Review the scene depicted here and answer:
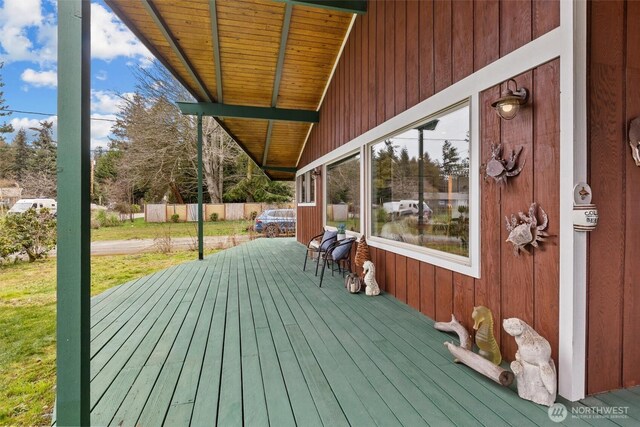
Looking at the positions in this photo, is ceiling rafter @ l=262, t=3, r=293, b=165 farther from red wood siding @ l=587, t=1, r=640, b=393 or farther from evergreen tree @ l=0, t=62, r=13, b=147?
evergreen tree @ l=0, t=62, r=13, b=147

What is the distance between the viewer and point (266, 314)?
303 centimetres

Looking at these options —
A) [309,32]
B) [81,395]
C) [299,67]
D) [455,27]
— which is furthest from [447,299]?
[299,67]

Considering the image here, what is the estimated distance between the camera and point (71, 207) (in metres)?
1.20

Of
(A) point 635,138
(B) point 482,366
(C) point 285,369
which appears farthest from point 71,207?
(A) point 635,138

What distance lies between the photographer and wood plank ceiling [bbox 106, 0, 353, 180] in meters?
4.08

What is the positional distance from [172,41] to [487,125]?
4.44m

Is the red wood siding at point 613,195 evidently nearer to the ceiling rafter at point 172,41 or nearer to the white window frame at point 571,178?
the white window frame at point 571,178

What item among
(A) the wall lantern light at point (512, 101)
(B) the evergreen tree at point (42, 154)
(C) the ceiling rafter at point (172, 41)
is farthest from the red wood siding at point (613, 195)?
(B) the evergreen tree at point (42, 154)

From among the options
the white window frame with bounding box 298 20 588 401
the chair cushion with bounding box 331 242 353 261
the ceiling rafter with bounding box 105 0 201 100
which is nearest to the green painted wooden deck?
the white window frame with bounding box 298 20 588 401

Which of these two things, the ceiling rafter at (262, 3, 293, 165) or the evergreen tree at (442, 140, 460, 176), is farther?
the ceiling rafter at (262, 3, 293, 165)

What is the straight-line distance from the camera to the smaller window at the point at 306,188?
780 cm

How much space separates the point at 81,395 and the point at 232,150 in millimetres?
18122

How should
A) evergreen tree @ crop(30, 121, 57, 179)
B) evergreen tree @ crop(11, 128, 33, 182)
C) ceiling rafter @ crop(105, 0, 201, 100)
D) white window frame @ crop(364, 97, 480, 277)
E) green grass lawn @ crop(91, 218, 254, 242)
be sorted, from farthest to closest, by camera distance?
green grass lawn @ crop(91, 218, 254, 242) < evergreen tree @ crop(11, 128, 33, 182) < evergreen tree @ crop(30, 121, 57, 179) < ceiling rafter @ crop(105, 0, 201, 100) < white window frame @ crop(364, 97, 480, 277)

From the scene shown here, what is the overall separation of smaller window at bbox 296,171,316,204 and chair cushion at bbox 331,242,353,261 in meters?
3.24
